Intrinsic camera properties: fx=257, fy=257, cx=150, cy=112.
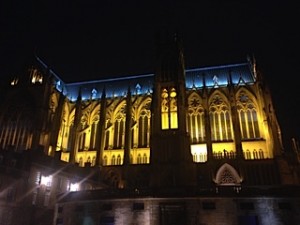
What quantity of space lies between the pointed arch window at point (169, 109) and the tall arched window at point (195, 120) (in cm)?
638

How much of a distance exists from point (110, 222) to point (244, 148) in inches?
1083

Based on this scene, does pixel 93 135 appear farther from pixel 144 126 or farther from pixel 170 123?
pixel 170 123

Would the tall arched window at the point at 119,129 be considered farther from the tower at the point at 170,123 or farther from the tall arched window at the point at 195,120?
the tall arched window at the point at 195,120

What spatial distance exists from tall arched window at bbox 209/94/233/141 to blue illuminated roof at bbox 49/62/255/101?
3.98m

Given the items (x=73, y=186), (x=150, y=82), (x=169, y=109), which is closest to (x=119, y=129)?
(x=169, y=109)

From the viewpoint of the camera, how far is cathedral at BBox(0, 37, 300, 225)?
27.1 m

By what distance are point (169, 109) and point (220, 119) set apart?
11290 mm

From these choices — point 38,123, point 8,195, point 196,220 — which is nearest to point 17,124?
point 38,123

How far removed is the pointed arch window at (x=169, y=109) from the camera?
43094mm

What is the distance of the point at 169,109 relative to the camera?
4428 cm

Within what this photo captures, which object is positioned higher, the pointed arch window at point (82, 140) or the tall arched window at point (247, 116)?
the tall arched window at point (247, 116)

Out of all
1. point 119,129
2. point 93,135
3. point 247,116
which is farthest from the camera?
point 93,135

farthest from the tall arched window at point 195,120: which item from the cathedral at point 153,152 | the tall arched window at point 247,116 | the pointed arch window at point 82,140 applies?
the pointed arch window at point 82,140

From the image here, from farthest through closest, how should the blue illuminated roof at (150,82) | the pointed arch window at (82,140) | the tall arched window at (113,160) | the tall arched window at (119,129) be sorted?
1. the blue illuminated roof at (150,82)
2. the pointed arch window at (82,140)
3. the tall arched window at (119,129)
4. the tall arched window at (113,160)
